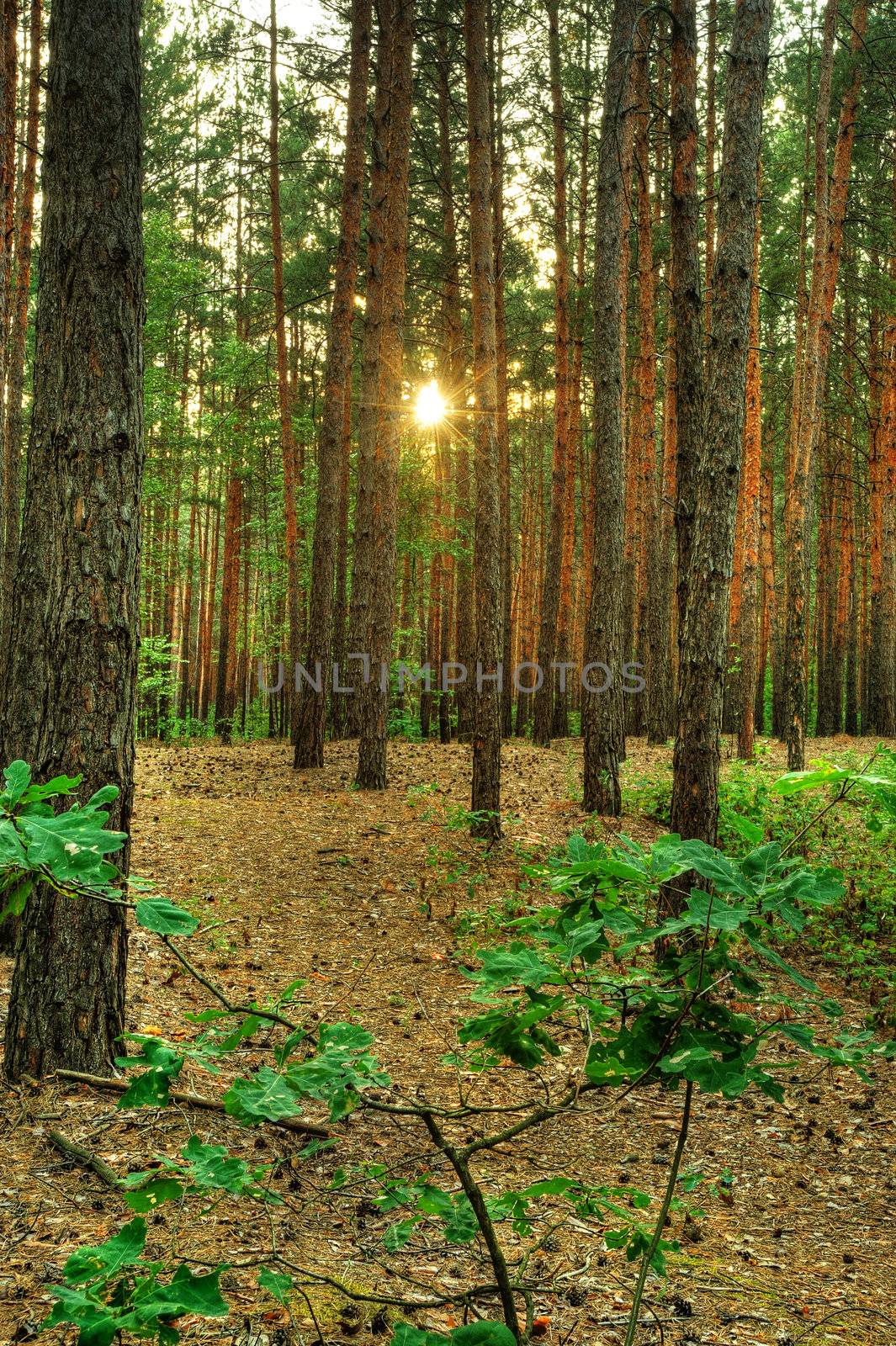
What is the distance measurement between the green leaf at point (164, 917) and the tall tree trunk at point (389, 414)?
9.84m

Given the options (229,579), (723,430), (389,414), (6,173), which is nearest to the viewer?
(6,173)

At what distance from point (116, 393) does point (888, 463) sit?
60.4ft

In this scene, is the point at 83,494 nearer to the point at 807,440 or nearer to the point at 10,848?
the point at 10,848

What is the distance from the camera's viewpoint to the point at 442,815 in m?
10.1

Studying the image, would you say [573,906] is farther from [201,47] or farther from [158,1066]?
[201,47]

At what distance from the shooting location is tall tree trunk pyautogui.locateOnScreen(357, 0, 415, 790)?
37.4 ft

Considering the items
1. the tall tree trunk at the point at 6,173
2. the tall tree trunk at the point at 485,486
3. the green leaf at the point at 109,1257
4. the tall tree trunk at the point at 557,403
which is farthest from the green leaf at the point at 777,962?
the tall tree trunk at the point at 557,403

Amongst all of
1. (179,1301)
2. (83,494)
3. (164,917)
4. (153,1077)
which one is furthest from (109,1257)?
(83,494)

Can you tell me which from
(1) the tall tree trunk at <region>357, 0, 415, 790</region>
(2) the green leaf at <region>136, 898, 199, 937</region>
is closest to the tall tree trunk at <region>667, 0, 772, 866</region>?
(2) the green leaf at <region>136, 898, 199, 937</region>

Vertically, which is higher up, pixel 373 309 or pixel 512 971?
pixel 373 309

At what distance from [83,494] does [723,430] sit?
175 inches

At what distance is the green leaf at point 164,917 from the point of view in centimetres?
131

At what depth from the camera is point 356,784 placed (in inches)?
459

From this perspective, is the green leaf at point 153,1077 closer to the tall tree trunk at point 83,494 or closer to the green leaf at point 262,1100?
the green leaf at point 262,1100
